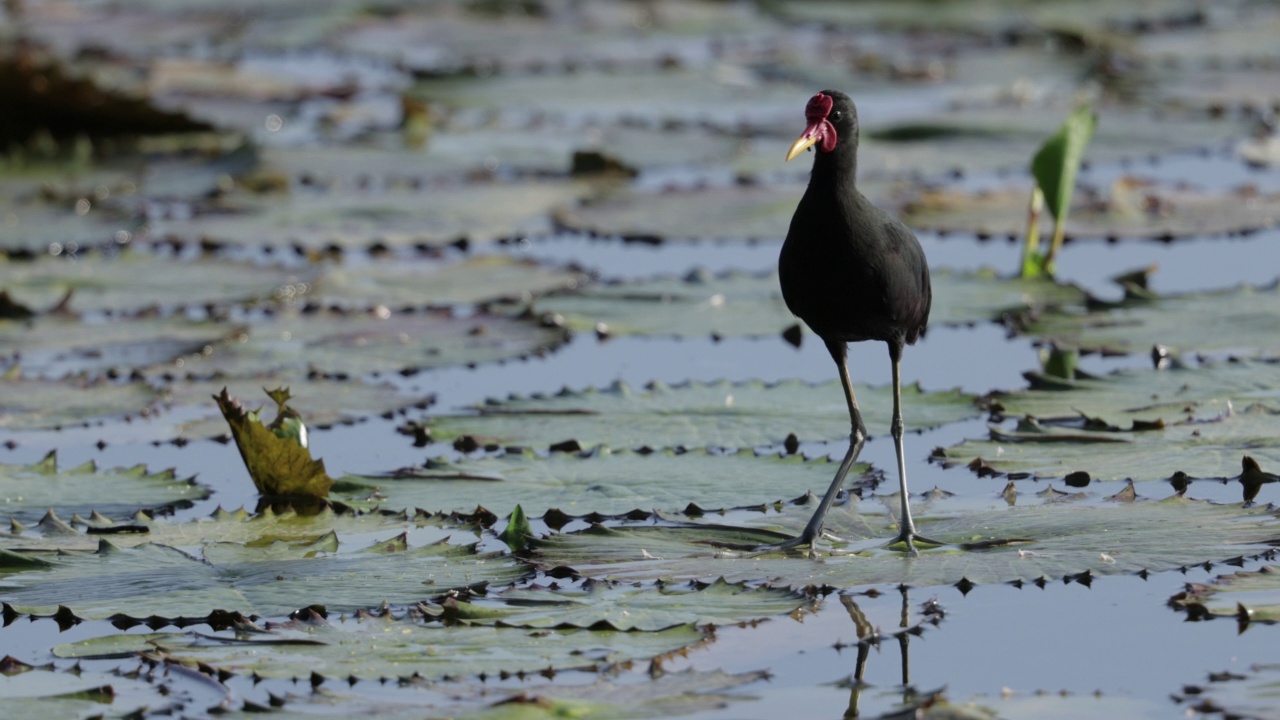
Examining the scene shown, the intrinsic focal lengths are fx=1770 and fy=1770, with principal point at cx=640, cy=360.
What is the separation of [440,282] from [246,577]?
2738 mm

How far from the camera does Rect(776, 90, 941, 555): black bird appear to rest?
3.44 metres

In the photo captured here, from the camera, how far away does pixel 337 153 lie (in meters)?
7.84

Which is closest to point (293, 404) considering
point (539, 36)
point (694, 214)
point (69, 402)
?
point (69, 402)

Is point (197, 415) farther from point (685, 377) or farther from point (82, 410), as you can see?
point (685, 377)

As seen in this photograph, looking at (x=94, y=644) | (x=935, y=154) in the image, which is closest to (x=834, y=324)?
(x=94, y=644)

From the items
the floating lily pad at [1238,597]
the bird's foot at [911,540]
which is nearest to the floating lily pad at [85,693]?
the bird's foot at [911,540]

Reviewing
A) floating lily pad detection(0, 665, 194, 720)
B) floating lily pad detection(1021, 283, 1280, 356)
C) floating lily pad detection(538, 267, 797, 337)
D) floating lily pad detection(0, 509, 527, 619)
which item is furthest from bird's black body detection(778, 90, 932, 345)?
floating lily pad detection(538, 267, 797, 337)

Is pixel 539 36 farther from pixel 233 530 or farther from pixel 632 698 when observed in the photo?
pixel 632 698

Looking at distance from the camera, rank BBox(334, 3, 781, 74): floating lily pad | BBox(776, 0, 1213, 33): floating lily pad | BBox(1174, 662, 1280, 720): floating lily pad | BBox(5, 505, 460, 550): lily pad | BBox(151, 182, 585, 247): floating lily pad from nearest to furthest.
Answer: BBox(1174, 662, 1280, 720): floating lily pad, BBox(5, 505, 460, 550): lily pad, BBox(151, 182, 585, 247): floating lily pad, BBox(334, 3, 781, 74): floating lily pad, BBox(776, 0, 1213, 33): floating lily pad

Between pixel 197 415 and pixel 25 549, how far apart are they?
1147 millimetres

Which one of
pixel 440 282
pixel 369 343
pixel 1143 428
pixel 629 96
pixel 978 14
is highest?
pixel 978 14

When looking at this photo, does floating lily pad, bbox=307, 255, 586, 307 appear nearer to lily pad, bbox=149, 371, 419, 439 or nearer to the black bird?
lily pad, bbox=149, 371, 419, 439

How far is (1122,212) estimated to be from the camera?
254 inches

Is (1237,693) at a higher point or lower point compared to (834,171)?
lower
